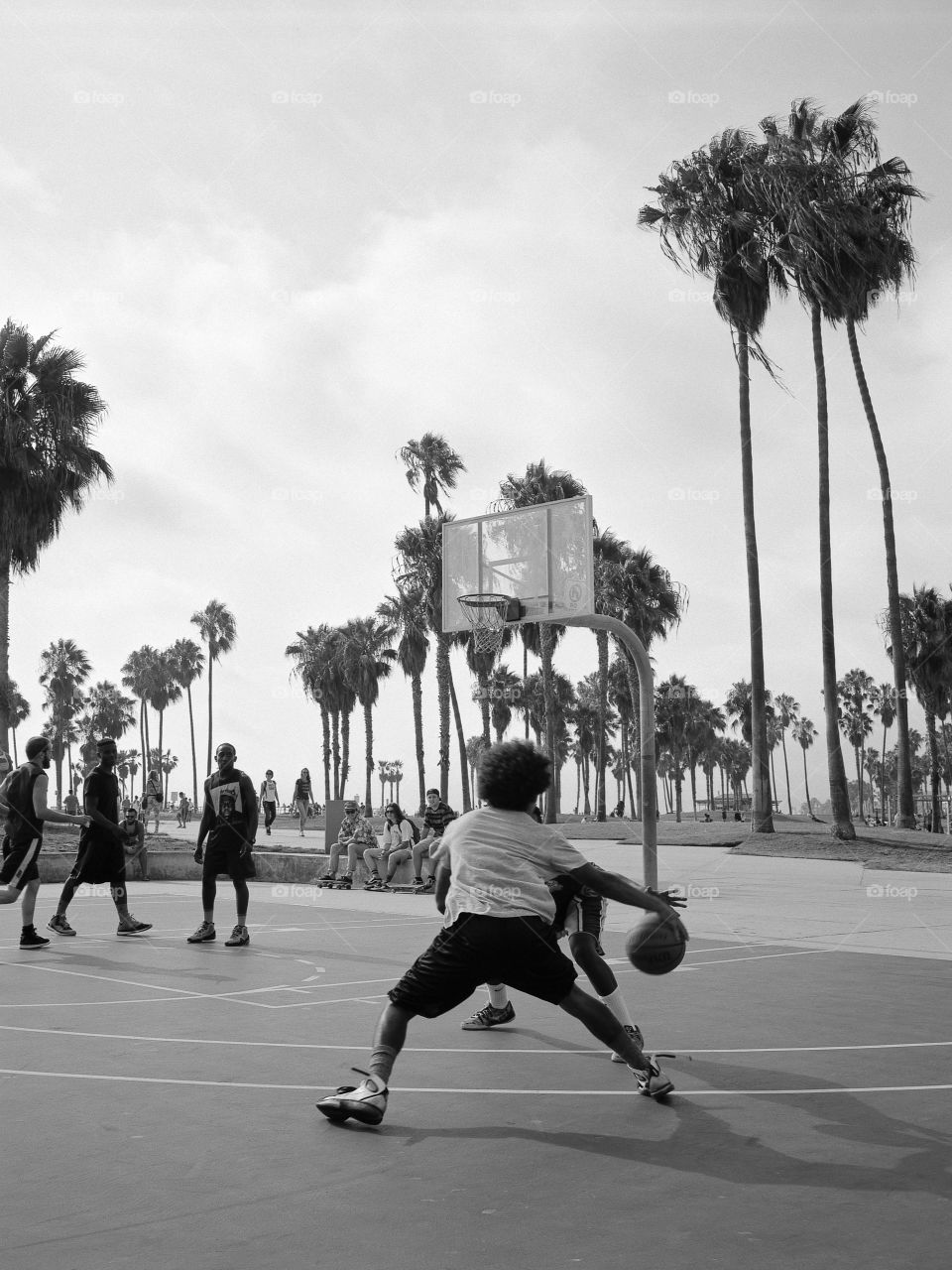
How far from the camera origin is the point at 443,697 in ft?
160

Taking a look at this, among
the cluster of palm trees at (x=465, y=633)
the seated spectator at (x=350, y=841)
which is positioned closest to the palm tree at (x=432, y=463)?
the cluster of palm trees at (x=465, y=633)

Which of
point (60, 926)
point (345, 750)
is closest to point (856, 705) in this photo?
point (345, 750)

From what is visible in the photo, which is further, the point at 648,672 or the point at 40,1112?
the point at 648,672

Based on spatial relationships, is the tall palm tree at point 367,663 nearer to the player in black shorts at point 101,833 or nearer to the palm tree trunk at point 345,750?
the palm tree trunk at point 345,750

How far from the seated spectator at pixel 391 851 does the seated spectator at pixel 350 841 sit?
21.1 inches

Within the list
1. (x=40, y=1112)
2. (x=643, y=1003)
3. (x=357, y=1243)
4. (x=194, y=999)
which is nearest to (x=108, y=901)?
(x=194, y=999)

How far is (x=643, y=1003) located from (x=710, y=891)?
1079 cm

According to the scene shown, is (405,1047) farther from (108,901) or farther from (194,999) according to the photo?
(108,901)

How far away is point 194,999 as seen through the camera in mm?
8180

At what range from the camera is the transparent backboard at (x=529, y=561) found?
1688 cm

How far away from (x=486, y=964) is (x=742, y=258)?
27628 mm

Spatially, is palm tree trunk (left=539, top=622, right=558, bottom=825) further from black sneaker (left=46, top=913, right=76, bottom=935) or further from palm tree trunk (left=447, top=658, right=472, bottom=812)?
black sneaker (left=46, top=913, right=76, bottom=935)

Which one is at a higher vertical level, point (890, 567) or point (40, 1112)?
point (890, 567)

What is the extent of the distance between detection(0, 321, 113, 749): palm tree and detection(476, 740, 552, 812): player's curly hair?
2840 centimetres
